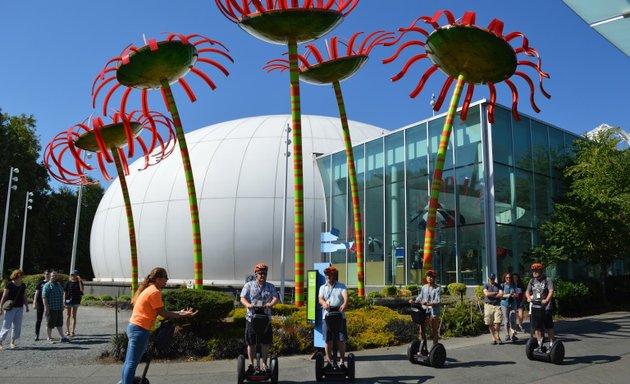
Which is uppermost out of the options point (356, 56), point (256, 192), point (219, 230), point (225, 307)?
point (356, 56)

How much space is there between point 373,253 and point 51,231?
44971 millimetres

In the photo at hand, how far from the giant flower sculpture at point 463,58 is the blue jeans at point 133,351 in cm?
807

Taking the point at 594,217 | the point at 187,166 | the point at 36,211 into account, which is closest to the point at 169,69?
the point at 187,166

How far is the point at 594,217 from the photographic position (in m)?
19.2

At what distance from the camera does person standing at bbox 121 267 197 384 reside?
6.05m

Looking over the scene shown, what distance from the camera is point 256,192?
96.9 ft

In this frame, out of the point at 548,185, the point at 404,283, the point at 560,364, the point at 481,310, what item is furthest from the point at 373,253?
the point at 560,364

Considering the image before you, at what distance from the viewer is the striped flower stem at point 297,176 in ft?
43.0

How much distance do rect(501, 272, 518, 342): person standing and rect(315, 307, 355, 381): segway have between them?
5.74m

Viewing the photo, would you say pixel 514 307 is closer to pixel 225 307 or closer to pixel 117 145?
pixel 225 307

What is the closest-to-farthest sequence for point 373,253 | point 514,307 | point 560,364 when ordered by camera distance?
point 560,364 < point 514,307 < point 373,253

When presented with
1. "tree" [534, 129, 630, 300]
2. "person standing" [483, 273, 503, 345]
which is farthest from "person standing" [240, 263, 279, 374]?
"tree" [534, 129, 630, 300]

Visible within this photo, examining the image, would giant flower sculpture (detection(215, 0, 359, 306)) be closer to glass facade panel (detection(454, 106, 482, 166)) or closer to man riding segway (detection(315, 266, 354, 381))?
man riding segway (detection(315, 266, 354, 381))

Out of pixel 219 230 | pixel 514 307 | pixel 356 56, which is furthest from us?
pixel 219 230
